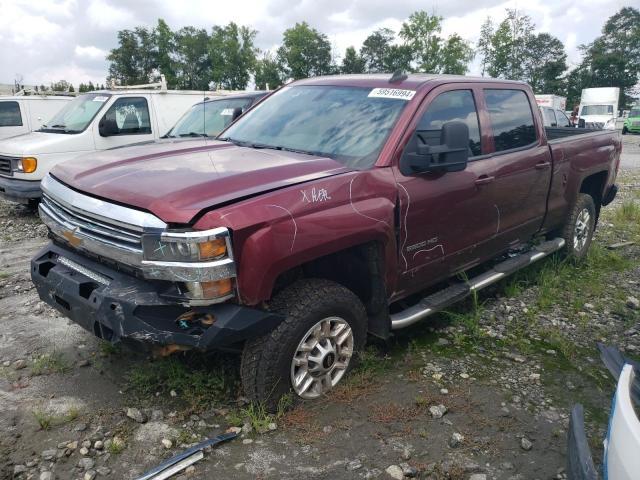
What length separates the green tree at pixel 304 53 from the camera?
63.7 m

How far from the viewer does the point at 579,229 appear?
5664mm

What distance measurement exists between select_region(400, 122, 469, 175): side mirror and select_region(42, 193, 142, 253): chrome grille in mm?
1672

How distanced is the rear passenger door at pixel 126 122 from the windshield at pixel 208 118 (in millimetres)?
1252

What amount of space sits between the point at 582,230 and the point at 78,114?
26.0ft

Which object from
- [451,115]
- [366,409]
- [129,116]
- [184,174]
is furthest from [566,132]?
[129,116]

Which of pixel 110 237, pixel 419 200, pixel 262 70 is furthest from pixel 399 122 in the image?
pixel 262 70

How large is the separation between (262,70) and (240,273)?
65.8 metres

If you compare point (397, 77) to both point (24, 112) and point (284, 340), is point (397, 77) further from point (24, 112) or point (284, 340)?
point (24, 112)

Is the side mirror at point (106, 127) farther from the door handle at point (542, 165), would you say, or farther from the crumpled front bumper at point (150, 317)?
the door handle at point (542, 165)

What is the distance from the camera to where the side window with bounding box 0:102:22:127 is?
11.3 meters

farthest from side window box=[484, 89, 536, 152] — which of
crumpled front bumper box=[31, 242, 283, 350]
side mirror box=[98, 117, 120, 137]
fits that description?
side mirror box=[98, 117, 120, 137]

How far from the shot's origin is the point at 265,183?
2.70 m

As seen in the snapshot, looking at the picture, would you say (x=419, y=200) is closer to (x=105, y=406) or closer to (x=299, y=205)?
(x=299, y=205)

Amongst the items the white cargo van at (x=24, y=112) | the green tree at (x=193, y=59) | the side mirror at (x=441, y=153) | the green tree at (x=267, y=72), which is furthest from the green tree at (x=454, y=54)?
the side mirror at (x=441, y=153)
